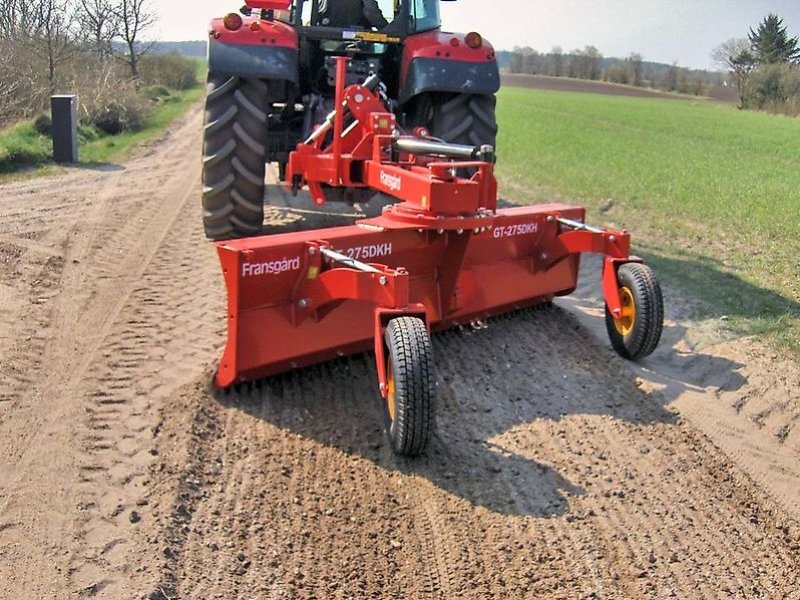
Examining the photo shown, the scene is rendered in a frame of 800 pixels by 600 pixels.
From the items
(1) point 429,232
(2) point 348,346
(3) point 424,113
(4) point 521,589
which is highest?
(3) point 424,113

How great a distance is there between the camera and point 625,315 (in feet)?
16.3

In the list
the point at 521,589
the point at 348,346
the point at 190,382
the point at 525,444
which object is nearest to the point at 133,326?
the point at 190,382

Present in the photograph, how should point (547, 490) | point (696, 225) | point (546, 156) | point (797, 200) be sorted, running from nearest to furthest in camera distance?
point (547, 490) → point (696, 225) → point (797, 200) → point (546, 156)

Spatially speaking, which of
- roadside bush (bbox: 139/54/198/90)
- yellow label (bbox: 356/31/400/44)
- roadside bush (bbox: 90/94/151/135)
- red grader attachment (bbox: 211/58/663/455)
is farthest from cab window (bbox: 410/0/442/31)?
roadside bush (bbox: 139/54/198/90)

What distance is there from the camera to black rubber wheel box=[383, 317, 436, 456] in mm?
3467

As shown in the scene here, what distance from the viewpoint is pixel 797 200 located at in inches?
466

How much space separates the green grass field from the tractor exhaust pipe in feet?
7.65

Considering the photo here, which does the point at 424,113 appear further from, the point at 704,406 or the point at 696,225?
the point at 696,225

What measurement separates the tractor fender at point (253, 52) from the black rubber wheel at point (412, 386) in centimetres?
328

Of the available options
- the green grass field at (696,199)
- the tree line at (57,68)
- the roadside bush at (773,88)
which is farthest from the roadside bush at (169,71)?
the roadside bush at (773,88)

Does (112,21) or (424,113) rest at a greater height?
(112,21)

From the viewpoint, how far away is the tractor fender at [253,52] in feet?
20.1

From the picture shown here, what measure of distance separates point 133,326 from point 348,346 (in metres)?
1.37

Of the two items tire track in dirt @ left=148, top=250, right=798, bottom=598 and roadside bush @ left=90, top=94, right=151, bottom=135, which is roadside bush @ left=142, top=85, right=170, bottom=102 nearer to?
roadside bush @ left=90, top=94, right=151, bottom=135
